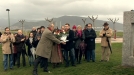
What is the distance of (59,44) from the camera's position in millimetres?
9391

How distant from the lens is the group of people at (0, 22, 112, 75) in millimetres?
8482

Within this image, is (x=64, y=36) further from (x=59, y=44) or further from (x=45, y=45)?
(x=45, y=45)

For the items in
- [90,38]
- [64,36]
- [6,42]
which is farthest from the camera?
[6,42]

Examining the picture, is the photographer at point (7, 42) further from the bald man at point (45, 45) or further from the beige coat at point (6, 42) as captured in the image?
the bald man at point (45, 45)

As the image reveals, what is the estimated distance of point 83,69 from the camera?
27.7 ft

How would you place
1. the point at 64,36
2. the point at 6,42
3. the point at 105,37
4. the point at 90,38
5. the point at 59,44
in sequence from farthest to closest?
the point at 6,42 → the point at 90,38 → the point at 105,37 → the point at 59,44 → the point at 64,36

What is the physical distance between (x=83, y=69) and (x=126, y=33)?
2.36 metres

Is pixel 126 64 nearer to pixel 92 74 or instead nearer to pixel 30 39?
pixel 92 74

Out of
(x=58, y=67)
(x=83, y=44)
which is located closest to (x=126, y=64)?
(x=83, y=44)

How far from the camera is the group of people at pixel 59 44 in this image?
27.8ft

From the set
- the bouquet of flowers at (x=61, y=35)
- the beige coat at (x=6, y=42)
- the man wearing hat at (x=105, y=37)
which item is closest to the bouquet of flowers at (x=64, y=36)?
the bouquet of flowers at (x=61, y=35)

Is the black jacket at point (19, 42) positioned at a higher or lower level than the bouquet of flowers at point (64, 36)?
lower

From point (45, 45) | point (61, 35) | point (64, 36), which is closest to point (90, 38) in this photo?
point (64, 36)

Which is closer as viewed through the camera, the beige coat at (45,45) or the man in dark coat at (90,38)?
the beige coat at (45,45)
